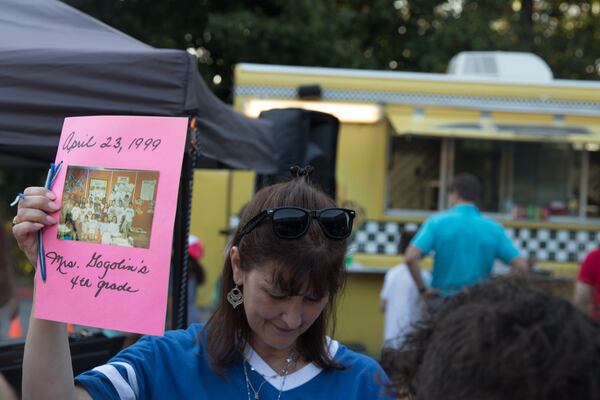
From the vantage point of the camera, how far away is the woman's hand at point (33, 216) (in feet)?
5.37

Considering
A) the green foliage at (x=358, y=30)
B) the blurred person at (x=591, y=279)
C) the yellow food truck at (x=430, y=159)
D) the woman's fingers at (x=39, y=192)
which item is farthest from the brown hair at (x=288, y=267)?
the green foliage at (x=358, y=30)

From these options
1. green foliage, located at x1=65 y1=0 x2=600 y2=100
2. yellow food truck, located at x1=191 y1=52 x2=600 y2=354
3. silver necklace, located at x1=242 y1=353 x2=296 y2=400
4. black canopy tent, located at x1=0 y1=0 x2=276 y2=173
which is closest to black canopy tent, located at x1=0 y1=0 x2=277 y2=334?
black canopy tent, located at x1=0 y1=0 x2=276 y2=173

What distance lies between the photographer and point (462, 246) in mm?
5969

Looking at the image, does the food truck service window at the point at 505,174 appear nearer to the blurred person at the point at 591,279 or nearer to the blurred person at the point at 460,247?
the blurred person at the point at 460,247

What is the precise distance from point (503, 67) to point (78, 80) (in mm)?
7010

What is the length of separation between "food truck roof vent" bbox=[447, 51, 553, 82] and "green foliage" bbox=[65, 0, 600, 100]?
3.69 metres

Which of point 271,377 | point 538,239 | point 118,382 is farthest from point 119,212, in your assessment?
point 538,239

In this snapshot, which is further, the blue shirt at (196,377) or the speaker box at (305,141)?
the speaker box at (305,141)

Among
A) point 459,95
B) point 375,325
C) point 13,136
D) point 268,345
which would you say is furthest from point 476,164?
point 268,345

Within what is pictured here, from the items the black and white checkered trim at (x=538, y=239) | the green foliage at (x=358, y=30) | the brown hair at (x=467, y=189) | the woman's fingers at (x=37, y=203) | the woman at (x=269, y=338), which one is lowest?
the woman at (x=269, y=338)

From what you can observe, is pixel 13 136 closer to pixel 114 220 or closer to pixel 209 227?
pixel 114 220

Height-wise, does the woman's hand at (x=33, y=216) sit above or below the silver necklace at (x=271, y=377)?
above

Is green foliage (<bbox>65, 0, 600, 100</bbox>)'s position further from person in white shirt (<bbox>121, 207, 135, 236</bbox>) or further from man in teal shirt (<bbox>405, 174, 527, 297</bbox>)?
person in white shirt (<bbox>121, 207, 135, 236</bbox>)

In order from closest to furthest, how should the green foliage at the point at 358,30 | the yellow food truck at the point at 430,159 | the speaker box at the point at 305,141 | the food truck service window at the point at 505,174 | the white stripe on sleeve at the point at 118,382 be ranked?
the white stripe on sleeve at the point at 118,382, the speaker box at the point at 305,141, the yellow food truck at the point at 430,159, the food truck service window at the point at 505,174, the green foliage at the point at 358,30
